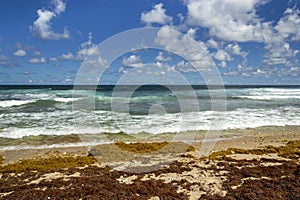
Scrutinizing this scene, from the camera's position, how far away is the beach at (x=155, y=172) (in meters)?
6.40

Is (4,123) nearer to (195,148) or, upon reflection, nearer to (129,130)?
(129,130)

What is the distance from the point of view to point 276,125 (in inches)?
657

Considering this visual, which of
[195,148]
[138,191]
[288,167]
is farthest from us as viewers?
[195,148]

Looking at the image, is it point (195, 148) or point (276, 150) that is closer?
point (276, 150)

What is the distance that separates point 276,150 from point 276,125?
6955 millimetres

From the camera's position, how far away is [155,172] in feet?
25.8

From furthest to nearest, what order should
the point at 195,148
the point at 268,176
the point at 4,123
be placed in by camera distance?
the point at 4,123 < the point at 195,148 < the point at 268,176

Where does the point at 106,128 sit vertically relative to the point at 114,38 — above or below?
below

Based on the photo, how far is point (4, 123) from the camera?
17.2 meters

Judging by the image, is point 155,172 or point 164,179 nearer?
point 164,179

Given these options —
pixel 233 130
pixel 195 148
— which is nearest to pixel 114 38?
pixel 195 148

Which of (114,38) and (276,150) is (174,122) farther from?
(114,38)

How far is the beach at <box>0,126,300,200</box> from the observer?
640 cm

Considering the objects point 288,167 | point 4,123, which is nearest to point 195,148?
point 288,167
